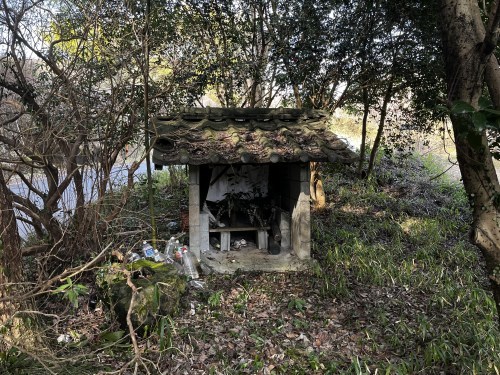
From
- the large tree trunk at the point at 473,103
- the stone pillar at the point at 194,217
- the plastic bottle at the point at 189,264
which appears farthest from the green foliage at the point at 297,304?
the large tree trunk at the point at 473,103

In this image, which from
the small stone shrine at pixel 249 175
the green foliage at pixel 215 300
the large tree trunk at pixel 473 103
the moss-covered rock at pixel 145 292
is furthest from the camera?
the small stone shrine at pixel 249 175

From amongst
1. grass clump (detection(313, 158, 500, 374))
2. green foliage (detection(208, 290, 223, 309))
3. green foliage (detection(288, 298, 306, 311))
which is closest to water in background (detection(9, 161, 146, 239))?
green foliage (detection(208, 290, 223, 309))

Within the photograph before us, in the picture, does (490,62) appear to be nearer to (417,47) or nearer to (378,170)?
(417,47)

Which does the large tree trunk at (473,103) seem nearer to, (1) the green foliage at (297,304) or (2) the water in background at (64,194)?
(1) the green foliage at (297,304)

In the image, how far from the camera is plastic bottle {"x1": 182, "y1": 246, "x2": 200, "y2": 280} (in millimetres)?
5078

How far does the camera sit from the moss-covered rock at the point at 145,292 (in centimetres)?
371

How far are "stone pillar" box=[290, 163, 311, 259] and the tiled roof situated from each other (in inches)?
19.6

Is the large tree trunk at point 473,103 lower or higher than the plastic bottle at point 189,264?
higher

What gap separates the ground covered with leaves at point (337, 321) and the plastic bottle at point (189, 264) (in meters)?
0.20

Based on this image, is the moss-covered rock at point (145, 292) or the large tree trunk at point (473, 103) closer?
the large tree trunk at point (473, 103)

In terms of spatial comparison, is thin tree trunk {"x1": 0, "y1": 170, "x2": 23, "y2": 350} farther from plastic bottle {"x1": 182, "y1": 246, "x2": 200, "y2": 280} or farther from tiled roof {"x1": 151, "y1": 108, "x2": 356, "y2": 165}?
plastic bottle {"x1": 182, "y1": 246, "x2": 200, "y2": 280}

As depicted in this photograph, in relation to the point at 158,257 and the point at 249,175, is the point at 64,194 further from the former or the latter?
the point at 249,175

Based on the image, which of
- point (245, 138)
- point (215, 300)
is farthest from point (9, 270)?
point (245, 138)

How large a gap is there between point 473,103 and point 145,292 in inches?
130
